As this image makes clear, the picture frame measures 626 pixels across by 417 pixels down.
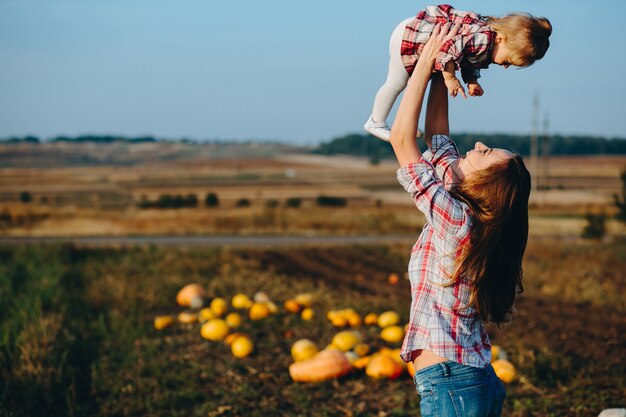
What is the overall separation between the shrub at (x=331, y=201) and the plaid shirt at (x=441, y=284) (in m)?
43.9

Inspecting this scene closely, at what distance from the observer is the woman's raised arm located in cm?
285

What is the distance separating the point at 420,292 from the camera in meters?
2.92

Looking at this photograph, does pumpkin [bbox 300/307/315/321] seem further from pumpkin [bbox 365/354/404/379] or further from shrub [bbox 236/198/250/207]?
shrub [bbox 236/198/250/207]

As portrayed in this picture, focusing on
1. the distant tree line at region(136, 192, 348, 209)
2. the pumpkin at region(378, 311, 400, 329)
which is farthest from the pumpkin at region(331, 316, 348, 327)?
the distant tree line at region(136, 192, 348, 209)

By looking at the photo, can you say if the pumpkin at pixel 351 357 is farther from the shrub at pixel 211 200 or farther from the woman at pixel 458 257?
the shrub at pixel 211 200

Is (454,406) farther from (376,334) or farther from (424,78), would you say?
(376,334)

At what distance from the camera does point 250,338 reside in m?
8.45

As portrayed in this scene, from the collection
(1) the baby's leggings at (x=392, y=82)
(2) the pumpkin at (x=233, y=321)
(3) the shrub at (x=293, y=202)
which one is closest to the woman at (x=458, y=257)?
(1) the baby's leggings at (x=392, y=82)

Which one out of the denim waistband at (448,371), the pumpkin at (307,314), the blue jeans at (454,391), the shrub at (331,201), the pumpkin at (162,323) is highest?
the denim waistband at (448,371)

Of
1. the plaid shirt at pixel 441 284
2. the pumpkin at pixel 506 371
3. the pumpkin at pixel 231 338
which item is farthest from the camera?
the pumpkin at pixel 231 338

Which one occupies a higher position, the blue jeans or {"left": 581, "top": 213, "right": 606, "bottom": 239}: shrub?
the blue jeans

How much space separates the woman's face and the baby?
28 cm

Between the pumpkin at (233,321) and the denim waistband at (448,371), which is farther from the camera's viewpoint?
the pumpkin at (233,321)

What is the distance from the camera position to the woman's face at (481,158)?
283cm
